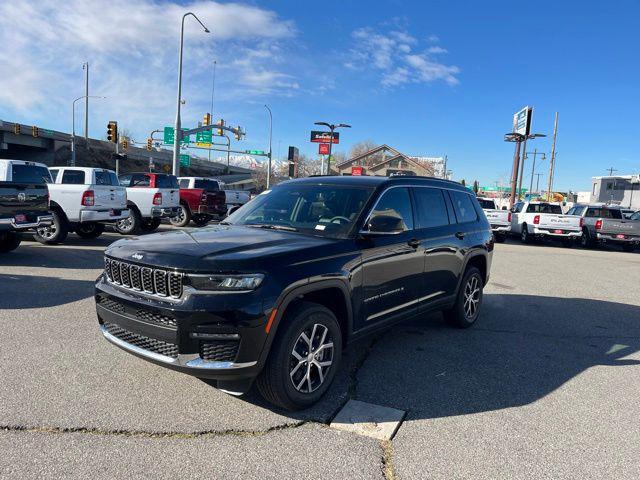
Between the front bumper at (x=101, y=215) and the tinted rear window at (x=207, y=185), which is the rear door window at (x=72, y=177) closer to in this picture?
the front bumper at (x=101, y=215)

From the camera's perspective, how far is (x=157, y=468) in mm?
2816

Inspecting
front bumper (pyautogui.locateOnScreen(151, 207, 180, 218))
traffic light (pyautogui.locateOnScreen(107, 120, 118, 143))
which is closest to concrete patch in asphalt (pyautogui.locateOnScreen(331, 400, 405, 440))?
front bumper (pyautogui.locateOnScreen(151, 207, 180, 218))

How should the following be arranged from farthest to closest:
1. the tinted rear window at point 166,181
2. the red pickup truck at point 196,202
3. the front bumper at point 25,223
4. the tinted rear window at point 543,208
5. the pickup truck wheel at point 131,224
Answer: the tinted rear window at point 543,208, the red pickup truck at point 196,202, the tinted rear window at point 166,181, the pickup truck wheel at point 131,224, the front bumper at point 25,223

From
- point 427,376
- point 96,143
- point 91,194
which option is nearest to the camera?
point 427,376

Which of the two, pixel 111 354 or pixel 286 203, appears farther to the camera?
pixel 286 203

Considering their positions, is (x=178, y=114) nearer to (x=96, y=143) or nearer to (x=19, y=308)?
(x=19, y=308)

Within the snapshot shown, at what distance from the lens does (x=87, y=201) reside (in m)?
11.6

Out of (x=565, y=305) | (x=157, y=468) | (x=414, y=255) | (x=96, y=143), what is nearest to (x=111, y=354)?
(x=157, y=468)

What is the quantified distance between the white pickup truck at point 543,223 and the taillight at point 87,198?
1671 cm

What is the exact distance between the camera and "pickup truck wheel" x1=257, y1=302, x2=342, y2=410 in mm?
3357

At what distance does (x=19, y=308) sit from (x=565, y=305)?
812 centimetres

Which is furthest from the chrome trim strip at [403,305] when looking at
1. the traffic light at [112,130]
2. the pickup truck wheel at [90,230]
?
the traffic light at [112,130]

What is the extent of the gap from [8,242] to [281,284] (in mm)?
9251

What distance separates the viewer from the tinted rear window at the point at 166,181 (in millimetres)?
15367
